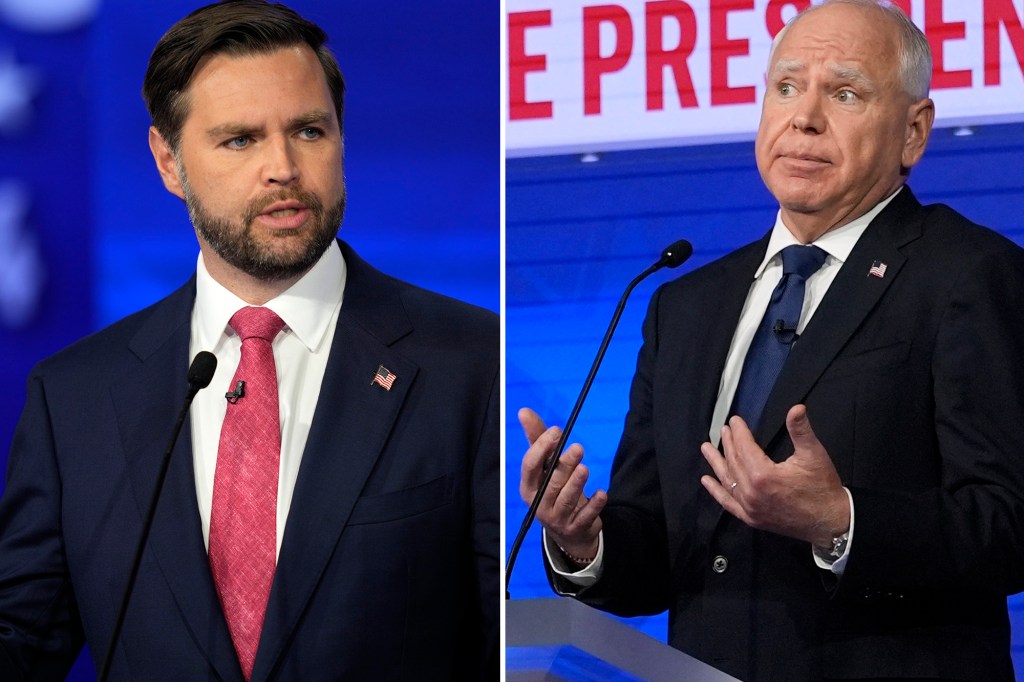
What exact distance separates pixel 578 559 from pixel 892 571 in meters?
0.58

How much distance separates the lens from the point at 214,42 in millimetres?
2852

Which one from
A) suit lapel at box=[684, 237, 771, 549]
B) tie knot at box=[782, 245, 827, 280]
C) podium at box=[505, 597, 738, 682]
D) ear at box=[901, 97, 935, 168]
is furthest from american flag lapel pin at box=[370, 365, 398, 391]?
ear at box=[901, 97, 935, 168]

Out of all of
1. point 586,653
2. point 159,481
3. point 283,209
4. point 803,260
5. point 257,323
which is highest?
point 283,209

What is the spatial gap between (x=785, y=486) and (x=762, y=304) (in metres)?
0.63

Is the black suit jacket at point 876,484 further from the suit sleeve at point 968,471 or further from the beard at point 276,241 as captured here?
the beard at point 276,241

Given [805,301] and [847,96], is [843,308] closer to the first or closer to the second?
[805,301]

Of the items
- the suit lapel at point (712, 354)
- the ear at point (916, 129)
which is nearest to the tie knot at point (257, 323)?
the suit lapel at point (712, 354)

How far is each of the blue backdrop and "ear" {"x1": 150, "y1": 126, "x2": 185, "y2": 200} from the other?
729mm

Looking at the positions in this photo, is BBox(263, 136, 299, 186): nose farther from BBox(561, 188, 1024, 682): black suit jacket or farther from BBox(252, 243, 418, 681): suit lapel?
BBox(561, 188, 1024, 682): black suit jacket

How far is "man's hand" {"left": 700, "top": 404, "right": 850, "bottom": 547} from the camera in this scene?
2.28 meters

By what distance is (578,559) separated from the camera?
267cm

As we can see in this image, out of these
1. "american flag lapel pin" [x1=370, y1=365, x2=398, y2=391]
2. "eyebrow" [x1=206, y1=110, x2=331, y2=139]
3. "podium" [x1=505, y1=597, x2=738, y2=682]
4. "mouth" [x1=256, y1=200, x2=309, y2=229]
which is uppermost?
"eyebrow" [x1=206, y1=110, x2=331, y2=139]

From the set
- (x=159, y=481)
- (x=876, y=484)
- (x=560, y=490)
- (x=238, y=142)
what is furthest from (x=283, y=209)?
(x=876, y=484)

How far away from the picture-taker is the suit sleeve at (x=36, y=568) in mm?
2674
